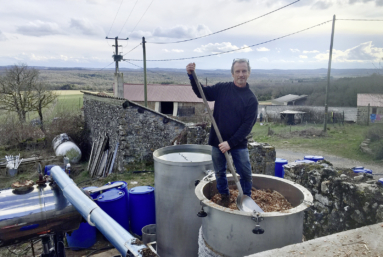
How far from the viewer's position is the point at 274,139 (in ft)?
64.0

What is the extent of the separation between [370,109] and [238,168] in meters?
25.7

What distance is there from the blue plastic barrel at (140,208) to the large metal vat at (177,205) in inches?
46.5

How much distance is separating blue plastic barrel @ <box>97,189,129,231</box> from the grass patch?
13.6m

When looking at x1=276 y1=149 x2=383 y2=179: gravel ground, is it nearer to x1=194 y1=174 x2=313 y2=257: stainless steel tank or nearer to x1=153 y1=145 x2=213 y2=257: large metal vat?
x1=153 y1=145 x2=213 y2=257: large metal vat

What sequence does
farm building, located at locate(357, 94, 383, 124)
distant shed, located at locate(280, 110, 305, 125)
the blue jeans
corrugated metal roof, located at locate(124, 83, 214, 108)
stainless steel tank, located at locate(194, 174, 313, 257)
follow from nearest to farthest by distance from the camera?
stainless steel tank, located at locate(194, 174, 313, 257) < the blue jeans < farm building, located at locate(357, 94, 383, 124) < distant shed, located at locate(280, 110, 305, 125) < corrugated metal roof, located at locate(124, 83, 214, 108)

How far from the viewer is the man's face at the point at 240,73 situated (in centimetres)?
294

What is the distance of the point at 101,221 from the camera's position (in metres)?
2.20

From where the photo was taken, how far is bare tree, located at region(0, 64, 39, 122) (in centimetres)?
2164

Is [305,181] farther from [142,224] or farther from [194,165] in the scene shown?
[142,224]

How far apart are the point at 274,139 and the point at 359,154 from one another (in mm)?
5715

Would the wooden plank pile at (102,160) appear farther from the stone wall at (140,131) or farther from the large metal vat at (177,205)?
the large metal vat at (177,205)

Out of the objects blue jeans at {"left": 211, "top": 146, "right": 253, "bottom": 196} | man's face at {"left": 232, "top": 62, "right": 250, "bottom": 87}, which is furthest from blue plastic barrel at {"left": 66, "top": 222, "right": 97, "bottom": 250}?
man's face at {"left": 232, "top": 62, "right": 250, "bottom": 87}

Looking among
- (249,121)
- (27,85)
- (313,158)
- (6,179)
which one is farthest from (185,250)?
(27,85)

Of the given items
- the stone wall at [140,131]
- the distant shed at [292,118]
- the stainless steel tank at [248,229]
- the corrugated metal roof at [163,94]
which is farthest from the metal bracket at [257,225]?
the corrugated metal roof at [163,94]
